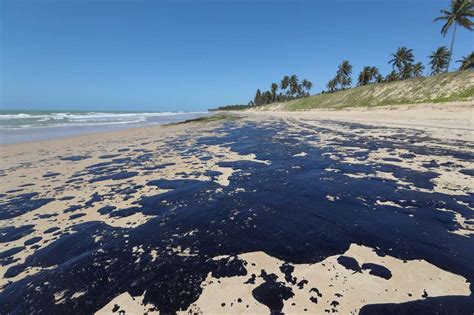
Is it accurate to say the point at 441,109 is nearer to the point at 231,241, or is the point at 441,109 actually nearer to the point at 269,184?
the point at 269,184

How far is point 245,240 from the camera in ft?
14.5

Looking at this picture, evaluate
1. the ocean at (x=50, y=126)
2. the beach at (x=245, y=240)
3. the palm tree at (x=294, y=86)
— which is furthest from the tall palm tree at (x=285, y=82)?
the beach at (x=245, y=240)

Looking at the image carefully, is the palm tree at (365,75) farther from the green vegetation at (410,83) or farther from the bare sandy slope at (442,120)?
the bare sandy slope at (442,120)

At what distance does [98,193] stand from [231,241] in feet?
16.0

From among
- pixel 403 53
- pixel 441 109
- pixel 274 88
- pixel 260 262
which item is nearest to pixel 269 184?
pixel 260 262

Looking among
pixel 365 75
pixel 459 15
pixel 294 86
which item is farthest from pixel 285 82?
pixel 459 15

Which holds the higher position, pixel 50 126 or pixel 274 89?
pixel 274 89

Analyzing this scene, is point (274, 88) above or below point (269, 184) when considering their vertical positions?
above

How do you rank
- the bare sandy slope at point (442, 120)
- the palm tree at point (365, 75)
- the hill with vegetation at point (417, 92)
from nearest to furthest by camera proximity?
the bare sandy slope at point (442, 120)
the hill with vegetation at point (417, 92)
the palm tree at point (365, 75)

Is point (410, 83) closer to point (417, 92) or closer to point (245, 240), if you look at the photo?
point (417, 92)

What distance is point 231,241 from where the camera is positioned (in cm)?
441

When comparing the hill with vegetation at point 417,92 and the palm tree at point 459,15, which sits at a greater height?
the palm tree at point 459,15

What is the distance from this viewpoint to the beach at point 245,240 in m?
3.10

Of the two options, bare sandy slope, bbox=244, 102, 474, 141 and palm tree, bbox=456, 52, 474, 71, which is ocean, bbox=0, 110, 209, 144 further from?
palm tree, bbox=456, 52, 474, 71
